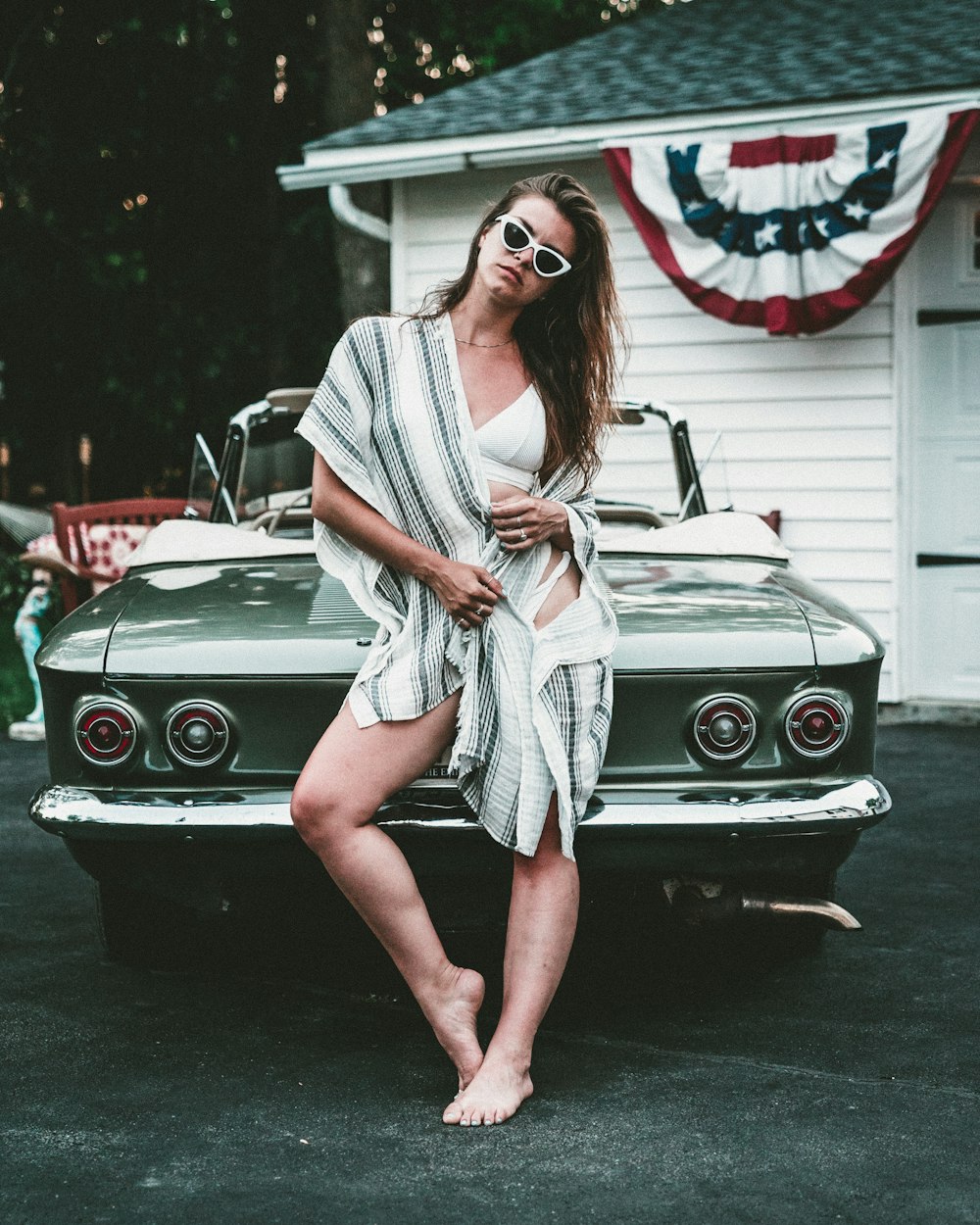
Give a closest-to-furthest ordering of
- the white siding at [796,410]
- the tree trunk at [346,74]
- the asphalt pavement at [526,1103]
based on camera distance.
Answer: the asphalt pavement at [526,1103], the white siding at [796,410], the tree trunk at [346,74]

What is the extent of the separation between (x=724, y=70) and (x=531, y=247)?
20.5 feet

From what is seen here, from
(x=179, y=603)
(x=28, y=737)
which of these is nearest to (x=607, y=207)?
(x=28, y=737)

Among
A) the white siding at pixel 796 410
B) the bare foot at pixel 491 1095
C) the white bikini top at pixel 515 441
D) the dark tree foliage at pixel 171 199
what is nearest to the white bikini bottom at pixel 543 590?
the white bikini top at pixel 515 441

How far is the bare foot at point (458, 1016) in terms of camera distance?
296 centimetres

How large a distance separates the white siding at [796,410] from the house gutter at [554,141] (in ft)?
1.06

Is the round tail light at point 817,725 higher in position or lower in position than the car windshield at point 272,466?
lower

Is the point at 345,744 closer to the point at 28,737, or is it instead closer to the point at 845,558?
the point at 28,737

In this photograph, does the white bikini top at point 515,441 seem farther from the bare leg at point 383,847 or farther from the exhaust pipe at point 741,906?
the exhaust pipe at point 741,906

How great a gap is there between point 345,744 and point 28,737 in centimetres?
495

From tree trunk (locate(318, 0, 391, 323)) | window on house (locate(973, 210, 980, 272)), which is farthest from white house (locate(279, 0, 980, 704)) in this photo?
tree trunk (locate(318, 0, 391, 323))

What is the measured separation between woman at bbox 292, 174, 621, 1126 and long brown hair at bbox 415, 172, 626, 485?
0.5 inches

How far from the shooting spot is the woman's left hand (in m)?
2.96

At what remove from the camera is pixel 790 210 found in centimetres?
740

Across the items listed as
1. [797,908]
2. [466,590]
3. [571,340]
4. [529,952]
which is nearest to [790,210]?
[571,340]
